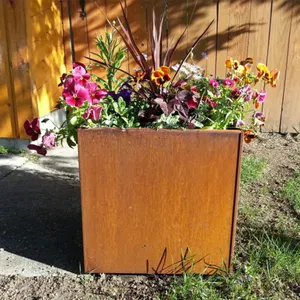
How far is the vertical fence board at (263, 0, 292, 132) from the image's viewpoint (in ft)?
16.0

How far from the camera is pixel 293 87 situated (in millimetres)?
5043

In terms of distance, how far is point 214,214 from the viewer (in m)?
2.47

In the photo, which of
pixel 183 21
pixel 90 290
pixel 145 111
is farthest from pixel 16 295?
pixel 183 21

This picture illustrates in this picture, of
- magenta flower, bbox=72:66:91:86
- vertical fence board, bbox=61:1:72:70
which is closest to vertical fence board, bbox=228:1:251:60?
vertical fence board, bbox=61:1:72:70

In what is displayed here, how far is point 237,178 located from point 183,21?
3006 millimetres

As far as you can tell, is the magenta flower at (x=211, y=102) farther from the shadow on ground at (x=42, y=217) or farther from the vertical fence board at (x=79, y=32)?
the vertical fence board at (x=79, y=32)

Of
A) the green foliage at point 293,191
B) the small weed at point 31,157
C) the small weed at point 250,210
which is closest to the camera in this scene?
the small weed at point 250,210

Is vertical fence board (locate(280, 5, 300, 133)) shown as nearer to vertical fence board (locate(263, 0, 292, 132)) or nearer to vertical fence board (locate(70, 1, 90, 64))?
vertical fence board (locate(263, 0, 292, 132))

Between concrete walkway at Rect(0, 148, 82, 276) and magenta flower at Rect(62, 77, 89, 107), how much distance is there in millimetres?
1007

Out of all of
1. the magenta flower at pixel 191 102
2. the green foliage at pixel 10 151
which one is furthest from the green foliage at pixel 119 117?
the green foliage at pixel 10 151

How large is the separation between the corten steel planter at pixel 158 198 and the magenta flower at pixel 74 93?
0.15 meters

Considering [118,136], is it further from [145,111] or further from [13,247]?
[13,247]

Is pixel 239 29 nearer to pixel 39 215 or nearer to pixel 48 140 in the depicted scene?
pixel 39 215

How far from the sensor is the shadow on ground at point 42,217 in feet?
9.42
